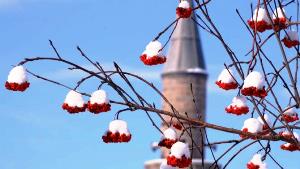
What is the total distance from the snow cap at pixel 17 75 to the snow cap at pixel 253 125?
5.05ft

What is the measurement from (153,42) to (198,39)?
4788 centimetres

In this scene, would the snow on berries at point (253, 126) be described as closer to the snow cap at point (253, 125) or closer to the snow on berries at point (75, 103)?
the snow cap at point (253, 125)

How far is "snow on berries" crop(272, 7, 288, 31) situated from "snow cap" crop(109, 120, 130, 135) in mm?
1203

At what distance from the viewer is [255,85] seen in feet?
16.8

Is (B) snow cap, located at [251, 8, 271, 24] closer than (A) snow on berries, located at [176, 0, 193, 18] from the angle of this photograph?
Yes

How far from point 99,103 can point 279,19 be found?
140 centimetres

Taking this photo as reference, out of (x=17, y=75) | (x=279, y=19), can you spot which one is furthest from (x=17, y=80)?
(x=279, y=19)

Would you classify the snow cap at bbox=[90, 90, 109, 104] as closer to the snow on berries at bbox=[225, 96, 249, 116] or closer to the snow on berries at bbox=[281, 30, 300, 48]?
the snow on berries at bbox=[225, 96, 249, 116]

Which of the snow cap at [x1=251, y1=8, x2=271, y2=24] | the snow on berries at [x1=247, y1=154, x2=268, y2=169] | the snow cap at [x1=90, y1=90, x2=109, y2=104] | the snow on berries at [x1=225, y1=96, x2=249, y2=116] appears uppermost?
the snow cap at [x1=251, y1=8, x2=271, y2=24]

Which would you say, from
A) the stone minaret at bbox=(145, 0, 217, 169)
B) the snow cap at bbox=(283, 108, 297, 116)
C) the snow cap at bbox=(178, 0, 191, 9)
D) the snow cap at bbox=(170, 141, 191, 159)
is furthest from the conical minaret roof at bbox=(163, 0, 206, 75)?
the snow cap at bbox=(170, 141, 191, 159)

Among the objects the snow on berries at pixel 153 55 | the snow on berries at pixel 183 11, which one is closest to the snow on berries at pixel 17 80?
the snow on berries at pixel 153 55

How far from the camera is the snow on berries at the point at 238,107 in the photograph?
5844mm

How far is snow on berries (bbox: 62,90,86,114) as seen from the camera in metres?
5.58

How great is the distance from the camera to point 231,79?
5809mm
